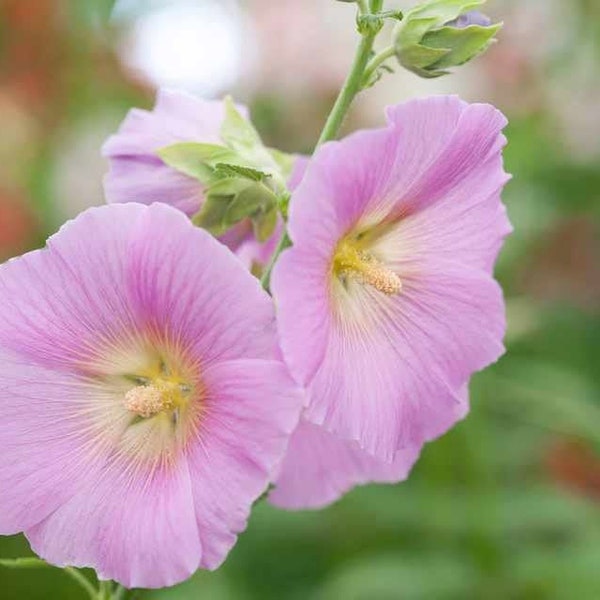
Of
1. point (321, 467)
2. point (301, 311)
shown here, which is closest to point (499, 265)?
point (321, 467)

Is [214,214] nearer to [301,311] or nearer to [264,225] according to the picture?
[264,225]

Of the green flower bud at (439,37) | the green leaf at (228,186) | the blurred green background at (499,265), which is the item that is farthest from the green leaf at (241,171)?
the blurred green background at (499,265)

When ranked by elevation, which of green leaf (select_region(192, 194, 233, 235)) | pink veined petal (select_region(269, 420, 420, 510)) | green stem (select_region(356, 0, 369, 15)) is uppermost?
green stem (select_region(356, 0, 369, 15))

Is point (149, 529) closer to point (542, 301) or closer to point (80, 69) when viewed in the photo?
point (542, 301)

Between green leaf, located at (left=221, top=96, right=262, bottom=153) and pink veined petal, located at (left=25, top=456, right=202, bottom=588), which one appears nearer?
pink veined petal, located at (left=25, top=456, right=202, bottom=588)

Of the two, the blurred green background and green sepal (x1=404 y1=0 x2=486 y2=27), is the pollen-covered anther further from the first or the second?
the blurred green background

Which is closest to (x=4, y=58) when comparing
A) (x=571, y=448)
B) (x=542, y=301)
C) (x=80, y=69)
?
(x=80, y=69)

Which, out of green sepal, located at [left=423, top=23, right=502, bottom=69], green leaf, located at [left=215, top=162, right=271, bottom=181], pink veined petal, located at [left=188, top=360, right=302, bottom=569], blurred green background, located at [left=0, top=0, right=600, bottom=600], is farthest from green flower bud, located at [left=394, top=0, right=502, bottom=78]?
blurred green background, located at [left=0, top=0, right=600, bottom=600]

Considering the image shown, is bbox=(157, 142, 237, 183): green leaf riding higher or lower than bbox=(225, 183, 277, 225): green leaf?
higher
